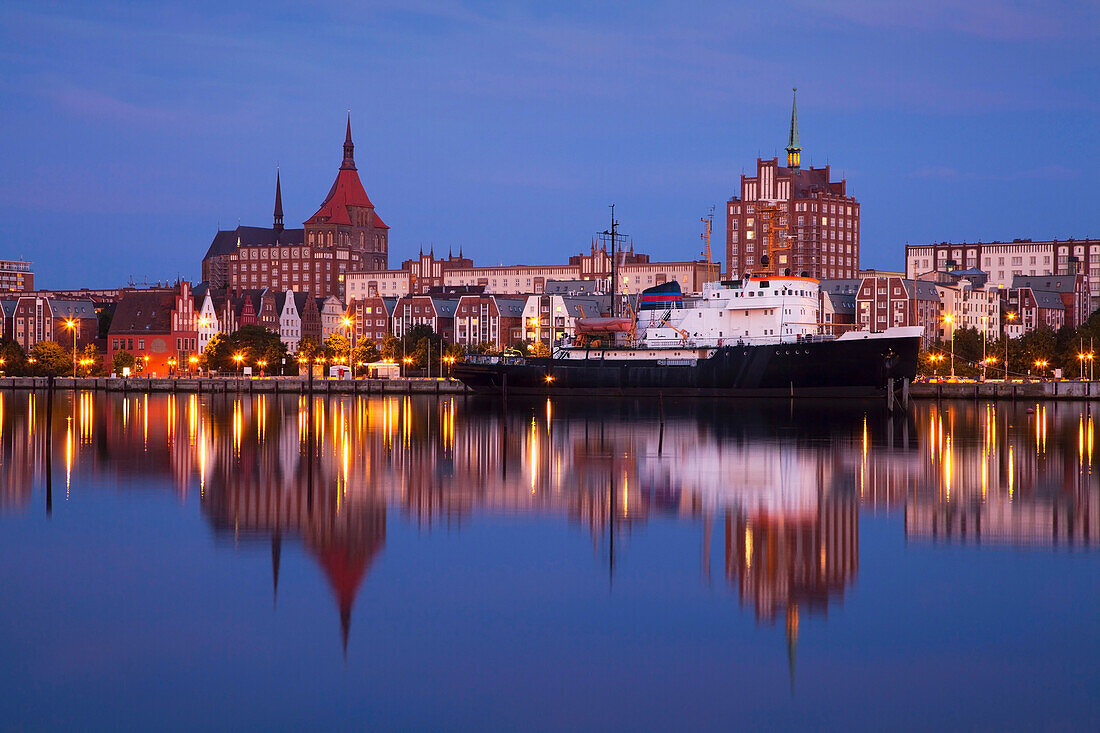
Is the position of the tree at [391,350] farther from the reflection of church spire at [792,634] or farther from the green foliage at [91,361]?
the reflection of church spire at [792,634]

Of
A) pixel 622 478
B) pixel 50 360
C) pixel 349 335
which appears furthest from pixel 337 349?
pixel 622 478

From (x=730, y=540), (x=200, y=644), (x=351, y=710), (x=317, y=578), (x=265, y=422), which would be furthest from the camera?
(x=265, y=422)

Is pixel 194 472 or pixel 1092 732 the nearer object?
pixel 1092 732

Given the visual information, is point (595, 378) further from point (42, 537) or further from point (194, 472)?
point (42, 537)

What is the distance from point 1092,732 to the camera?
12.0 m

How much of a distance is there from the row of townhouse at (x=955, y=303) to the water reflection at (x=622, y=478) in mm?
79365

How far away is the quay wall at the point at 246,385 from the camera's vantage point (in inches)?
3826

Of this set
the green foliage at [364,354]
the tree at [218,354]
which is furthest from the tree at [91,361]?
the green foliage at [364,354]

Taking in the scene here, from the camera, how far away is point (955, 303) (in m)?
145

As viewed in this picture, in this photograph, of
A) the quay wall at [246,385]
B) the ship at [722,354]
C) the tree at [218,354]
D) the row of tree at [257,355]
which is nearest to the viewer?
the ship at [722,354]

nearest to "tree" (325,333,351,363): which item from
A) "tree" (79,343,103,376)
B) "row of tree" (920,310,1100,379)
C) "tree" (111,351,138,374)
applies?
"tree" (111,351,138,374)

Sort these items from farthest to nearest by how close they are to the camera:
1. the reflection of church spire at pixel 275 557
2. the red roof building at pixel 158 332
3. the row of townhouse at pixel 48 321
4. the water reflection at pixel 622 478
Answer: the row of townhouse at pixel 48 321 → the red roof building at pixel 158 332 → the water reflection at pixel 622 478 → the reflection of church spire at pixel 275 557

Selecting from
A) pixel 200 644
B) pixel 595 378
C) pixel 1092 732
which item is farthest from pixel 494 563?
pixel 595 378

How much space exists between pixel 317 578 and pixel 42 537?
6809mm
